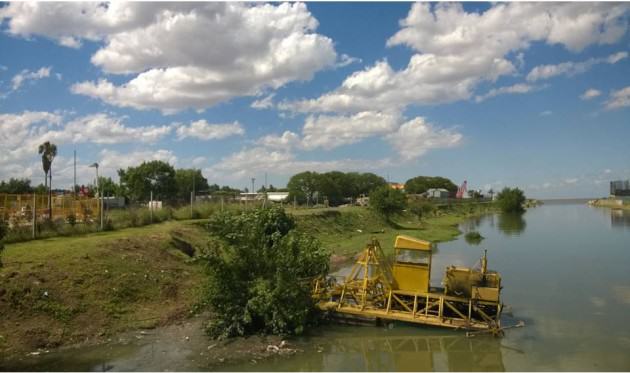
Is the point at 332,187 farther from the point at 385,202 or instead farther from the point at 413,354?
the point at 413,354

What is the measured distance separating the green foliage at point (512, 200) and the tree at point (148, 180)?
79.3 m

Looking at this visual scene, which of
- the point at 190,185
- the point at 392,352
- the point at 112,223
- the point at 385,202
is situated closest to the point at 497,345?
the point at 392,352

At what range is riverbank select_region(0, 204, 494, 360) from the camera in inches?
616

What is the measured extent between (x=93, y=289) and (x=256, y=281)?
19.9 ft

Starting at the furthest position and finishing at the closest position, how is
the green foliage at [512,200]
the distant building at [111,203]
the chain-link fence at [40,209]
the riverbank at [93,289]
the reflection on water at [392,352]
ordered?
the green foliage at [512,200], the distant building at [111,203], the chain-link fence at [40,209], the riverbank at [93,289], the reflection on water at [392,352]

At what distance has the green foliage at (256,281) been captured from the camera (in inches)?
658

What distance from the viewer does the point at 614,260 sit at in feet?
119

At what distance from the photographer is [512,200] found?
12362cm

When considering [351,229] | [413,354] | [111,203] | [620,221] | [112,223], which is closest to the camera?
[413,354]

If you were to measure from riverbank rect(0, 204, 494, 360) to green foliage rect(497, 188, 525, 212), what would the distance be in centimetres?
11062

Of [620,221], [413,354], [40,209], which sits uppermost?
[40,209]

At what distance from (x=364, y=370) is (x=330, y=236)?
33925 millimetres

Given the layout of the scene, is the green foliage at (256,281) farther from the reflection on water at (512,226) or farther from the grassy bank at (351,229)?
the reflection on water at (512,226)

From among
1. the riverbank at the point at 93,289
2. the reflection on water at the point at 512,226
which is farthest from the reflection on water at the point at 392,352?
the reflection on water at the point at 512,226
